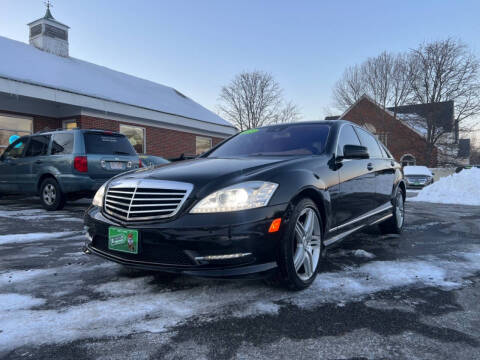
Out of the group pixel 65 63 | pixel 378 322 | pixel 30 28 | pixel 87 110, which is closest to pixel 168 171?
pixel 378 322

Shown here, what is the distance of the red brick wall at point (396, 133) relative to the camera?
31.2 meters

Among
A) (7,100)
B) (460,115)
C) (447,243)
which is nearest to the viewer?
(447,243)

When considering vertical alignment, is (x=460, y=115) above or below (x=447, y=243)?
above

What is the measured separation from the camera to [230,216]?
2.39 meters

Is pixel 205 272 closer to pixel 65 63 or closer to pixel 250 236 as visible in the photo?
pixel 250 236

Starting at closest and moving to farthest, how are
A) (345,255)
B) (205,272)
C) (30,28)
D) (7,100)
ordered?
(205,272)
(345,255)
(7,100)
(30,28)

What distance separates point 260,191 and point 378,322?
1125 mm

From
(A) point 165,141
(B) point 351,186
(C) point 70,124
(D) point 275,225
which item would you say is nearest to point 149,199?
(D) point 275,225

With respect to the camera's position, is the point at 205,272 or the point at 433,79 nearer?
the point at 205,272

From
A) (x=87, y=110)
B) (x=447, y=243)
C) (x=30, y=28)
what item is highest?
(x=30, y=28)

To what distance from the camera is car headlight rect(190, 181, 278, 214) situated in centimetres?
243

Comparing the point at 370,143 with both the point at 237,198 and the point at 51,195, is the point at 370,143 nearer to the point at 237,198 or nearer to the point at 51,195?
the point at 237,198

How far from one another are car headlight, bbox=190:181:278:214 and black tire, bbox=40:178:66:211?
5754 millimetres

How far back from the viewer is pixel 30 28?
1755 cm
